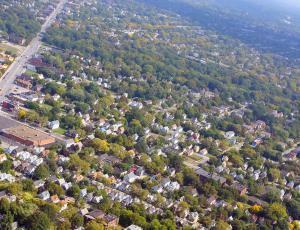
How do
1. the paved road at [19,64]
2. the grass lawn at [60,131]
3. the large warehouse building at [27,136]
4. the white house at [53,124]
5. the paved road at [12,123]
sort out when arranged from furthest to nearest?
1. the paved road at [19,64]
2. the white house at [53,124]
3. the grass lawn at [60,131]
4. the paved road at [12,123]
5. the large warehouse building at [27,136]

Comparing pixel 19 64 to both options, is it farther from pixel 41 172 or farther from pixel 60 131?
pixel 41 172

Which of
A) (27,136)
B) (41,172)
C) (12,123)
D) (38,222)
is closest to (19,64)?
(12,123)

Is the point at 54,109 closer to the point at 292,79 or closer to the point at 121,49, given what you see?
the point at 121,49

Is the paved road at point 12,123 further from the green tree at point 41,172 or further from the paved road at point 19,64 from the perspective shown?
the green tree at point 41,172

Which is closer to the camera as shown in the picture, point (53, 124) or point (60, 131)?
point (60, 131)

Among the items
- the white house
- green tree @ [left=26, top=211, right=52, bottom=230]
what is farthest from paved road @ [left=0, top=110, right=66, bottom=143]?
green tree @ [left=26, top=211, right=52, bottom=230]

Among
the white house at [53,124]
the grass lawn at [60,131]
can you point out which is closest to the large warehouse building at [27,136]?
the grass lawn at [60,131]

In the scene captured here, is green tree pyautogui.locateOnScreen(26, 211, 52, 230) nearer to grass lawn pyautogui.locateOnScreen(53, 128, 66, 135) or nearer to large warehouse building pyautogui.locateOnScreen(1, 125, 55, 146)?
large warehouse building pyautogui.locateOnScreen(1, 125, 55, 146)

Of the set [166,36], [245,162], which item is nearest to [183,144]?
[245,162]

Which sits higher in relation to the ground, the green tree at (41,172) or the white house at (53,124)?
the green tree at (41,172)

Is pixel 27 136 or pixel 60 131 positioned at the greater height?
pixel 27 136
